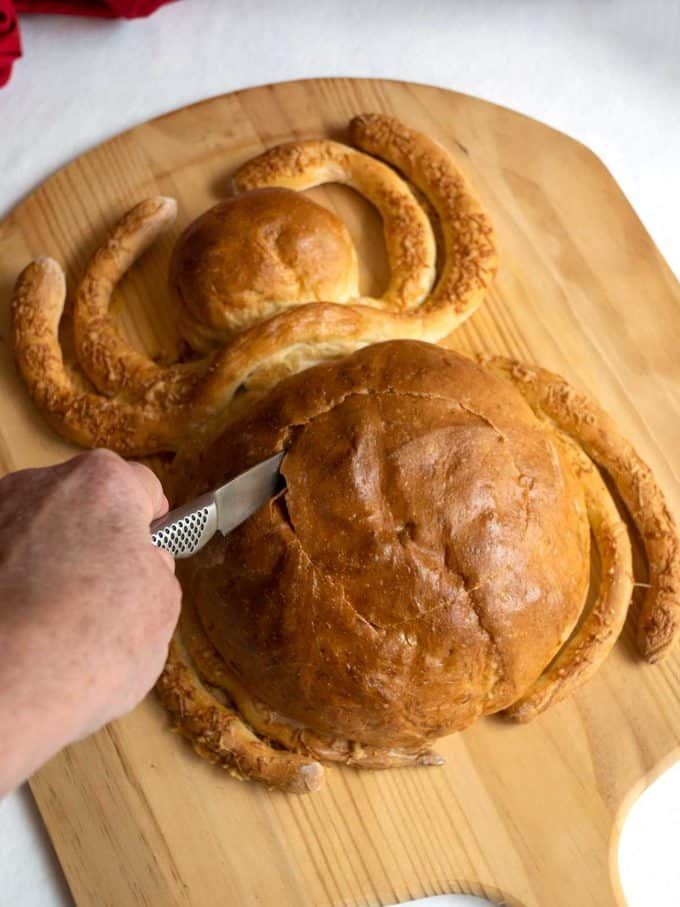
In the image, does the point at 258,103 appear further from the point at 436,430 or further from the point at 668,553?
the point at 668,553

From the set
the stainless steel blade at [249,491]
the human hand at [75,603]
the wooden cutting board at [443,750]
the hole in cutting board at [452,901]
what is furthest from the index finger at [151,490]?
the hole in cutting board at [452,901]

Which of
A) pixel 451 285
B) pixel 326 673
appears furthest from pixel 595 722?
pixel 451 285

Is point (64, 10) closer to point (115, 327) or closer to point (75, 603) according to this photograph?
point (115, 327)

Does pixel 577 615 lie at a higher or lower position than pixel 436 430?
lower

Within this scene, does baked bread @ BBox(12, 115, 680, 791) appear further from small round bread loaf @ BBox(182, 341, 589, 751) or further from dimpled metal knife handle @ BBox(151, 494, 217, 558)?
dimpled metal knife handle @ BBox(151, 494, 217, 558)

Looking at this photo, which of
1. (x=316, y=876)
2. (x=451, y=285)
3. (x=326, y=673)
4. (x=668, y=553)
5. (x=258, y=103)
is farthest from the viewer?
(x=258, y=103)

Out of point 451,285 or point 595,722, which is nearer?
point 595,722
